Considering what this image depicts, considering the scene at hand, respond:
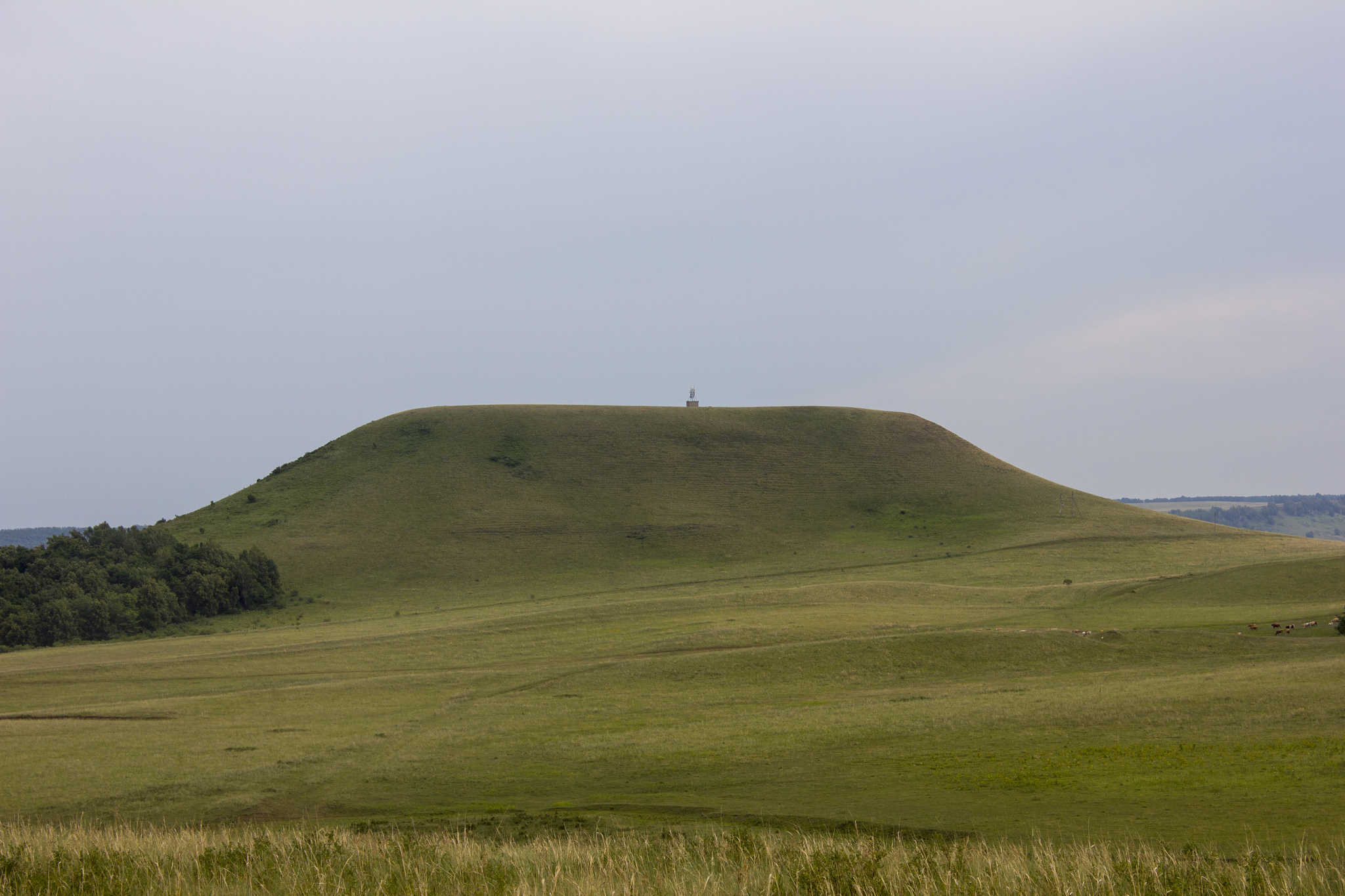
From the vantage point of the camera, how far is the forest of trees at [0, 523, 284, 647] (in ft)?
185

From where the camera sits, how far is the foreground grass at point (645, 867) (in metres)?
9.09

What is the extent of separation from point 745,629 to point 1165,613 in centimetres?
1837

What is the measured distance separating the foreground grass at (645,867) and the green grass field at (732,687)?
2995 mm

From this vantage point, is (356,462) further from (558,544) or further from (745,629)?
(745,629)

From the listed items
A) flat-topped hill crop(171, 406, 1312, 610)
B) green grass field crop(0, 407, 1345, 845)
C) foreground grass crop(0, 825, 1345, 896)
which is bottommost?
green grass field crop(0, 407, 1345, 845)

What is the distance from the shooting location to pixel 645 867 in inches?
432

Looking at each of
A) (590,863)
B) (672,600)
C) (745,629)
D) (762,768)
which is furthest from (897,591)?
(590,863)

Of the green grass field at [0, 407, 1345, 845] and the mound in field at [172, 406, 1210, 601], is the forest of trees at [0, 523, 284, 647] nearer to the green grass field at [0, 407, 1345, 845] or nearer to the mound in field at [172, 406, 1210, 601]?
the green grass field at [0, 407, 1345, 845]

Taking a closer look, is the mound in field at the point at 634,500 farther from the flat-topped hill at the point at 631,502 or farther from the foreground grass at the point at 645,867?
the foreground grass at the point at 645,867

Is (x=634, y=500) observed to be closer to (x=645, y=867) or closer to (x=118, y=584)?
(x=118, y=584)

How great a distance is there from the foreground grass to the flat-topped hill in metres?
58.1

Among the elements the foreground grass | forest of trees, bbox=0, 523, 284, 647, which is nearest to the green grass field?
the foreground grass

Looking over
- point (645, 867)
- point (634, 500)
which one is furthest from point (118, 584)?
Answer: point (645, 867)

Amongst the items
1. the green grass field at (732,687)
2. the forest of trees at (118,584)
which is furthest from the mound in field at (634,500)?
the forest of trees at (118,584)
